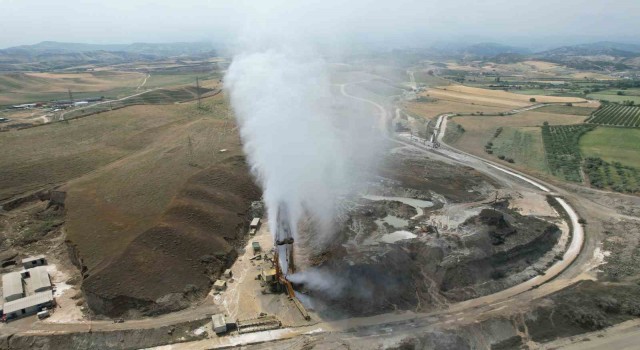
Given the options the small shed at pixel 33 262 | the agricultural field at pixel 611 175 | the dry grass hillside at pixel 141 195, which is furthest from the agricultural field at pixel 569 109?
the small shed at pixel 33 262

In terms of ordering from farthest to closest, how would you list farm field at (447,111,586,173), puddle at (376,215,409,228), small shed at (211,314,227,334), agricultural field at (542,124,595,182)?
farm field at (447,111,586,173) → agricultural field at (542,124,595,182) → puddle at (376,215,409,228) → small shed at (211,314,227,334)

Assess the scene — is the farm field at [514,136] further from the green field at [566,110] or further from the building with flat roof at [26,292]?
the building with flat roof at [26,292]

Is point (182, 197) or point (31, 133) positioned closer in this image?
point (182, 197)

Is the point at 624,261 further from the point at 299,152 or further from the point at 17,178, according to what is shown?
the point at 17,178

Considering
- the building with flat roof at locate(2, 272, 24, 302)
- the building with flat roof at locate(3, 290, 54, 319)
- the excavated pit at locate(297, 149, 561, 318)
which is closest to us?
the building with flat roof at locate(3, 290, 54, 319)

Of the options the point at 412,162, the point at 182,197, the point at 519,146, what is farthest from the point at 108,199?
the point at 519,146

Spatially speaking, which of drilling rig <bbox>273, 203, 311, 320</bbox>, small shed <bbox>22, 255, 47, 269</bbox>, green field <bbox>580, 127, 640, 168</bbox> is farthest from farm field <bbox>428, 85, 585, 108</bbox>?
small shed <bbox>22, 255, 47, 269</bbox>

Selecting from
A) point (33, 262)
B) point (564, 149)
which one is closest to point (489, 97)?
point (564, 149)

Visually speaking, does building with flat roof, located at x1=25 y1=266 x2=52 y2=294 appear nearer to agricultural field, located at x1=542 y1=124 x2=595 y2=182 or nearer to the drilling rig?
the drilling rig
